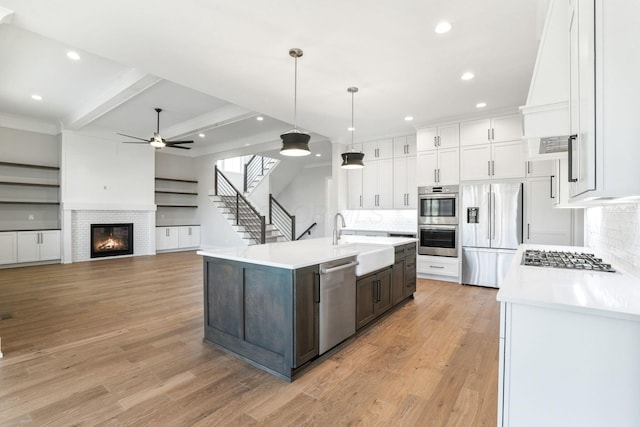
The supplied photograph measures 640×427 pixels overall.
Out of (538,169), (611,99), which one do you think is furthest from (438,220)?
(611,99)

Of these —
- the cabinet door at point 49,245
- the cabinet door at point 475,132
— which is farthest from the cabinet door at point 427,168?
the cabinet door at point 49,245

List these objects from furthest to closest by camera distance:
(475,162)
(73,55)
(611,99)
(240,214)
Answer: (240,214), (475,162), (73,55), (611,99)

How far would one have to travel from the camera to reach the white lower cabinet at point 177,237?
9.20 metres

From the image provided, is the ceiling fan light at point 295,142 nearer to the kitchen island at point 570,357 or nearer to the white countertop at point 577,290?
the white countertop at point 577,290

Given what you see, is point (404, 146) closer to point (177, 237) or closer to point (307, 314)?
point (307, 314)

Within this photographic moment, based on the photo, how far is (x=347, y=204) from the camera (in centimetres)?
708

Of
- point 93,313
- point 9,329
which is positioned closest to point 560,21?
point 93,313

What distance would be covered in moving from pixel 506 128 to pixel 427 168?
54.1 inches

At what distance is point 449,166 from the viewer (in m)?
5.46

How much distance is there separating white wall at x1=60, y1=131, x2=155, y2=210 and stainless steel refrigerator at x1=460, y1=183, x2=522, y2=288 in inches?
323

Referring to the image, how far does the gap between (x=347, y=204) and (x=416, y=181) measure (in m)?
1.72

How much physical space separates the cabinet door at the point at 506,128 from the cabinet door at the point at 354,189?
2.76 metres

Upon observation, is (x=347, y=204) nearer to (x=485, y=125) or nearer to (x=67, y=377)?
(x=485, y=125)

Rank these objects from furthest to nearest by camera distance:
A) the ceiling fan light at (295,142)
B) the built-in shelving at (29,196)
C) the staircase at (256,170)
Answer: the staircase at (256,170) < the built-in shelving at (29,196) < the ceiling fan light at (295,142)
